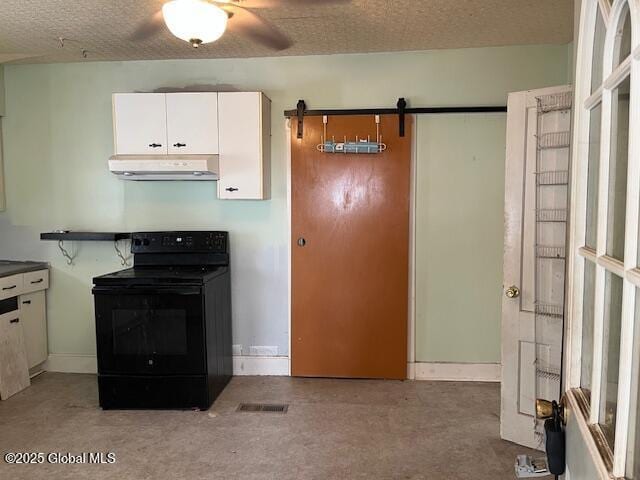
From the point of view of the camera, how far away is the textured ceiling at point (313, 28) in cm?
264

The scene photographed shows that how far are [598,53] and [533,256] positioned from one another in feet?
5.36

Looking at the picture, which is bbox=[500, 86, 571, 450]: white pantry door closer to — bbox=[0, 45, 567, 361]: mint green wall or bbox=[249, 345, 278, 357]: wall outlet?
bbox=[0, 45, 567, 361]: mint green wall

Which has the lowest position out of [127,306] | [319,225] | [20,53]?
[127,306]

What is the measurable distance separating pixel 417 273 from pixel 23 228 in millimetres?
3200

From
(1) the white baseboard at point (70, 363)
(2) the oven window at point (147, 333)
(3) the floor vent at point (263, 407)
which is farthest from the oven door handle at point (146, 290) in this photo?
(1) the white baseboard at point (70, 363)

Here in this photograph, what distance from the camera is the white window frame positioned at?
814mm

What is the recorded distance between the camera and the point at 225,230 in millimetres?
3701

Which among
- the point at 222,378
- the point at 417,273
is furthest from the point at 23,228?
the point at 417,273

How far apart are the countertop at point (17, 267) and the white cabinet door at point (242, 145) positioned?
161cm

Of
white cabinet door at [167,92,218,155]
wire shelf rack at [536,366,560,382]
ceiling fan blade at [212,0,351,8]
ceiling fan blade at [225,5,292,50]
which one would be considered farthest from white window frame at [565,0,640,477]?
white cabinet door at [167,92,218,155]

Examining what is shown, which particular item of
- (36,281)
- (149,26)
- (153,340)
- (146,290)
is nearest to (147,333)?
(153,340)

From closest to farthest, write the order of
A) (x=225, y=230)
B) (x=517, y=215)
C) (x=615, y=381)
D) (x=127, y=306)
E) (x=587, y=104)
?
(x=615, y=381), (x=587, y=104), (x=517, y=215), (x=127, y=306), (x=225, y=230)

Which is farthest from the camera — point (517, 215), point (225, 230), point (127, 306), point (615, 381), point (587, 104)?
point (225, 230)

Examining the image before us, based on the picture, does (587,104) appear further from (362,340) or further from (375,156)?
(362,340)
